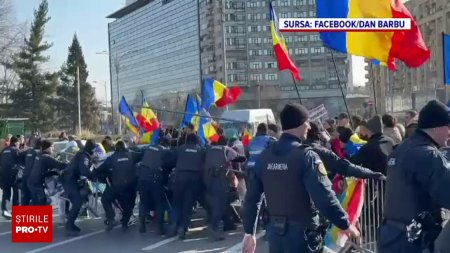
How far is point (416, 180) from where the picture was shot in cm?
436

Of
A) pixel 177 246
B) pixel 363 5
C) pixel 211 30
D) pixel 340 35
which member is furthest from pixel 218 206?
pixel 211 30

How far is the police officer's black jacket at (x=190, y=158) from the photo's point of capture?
1047 centimetres

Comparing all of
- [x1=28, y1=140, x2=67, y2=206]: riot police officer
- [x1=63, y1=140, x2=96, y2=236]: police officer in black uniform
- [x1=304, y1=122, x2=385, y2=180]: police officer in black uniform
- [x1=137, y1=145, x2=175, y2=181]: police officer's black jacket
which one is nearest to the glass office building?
[x1=28, y1=140, x2=67, y2=206]: riot police officer

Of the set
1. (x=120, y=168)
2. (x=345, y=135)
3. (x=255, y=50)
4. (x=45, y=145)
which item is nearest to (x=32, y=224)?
(x=45, y=145)

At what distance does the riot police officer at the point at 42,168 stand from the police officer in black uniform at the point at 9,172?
176 centimetres

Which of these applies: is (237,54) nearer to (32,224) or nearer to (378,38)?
(32,224)

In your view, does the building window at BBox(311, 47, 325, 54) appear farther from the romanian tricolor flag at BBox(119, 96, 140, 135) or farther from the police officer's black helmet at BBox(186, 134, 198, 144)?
the police officer's black helmet at BBox(186, 134, 198, 144)

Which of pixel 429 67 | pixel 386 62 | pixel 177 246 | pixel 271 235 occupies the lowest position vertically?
pixel 177 246

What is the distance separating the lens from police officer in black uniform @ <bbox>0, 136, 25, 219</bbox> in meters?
13.8

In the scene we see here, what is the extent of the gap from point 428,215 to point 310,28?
6.86m

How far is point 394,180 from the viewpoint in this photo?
4.57m

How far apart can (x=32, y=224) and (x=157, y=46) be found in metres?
117

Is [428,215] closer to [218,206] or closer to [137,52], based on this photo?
[218,206]

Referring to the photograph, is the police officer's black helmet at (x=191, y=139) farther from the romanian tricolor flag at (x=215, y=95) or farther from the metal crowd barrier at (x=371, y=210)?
the romanian tricolor flag at (x=215, y=95)
